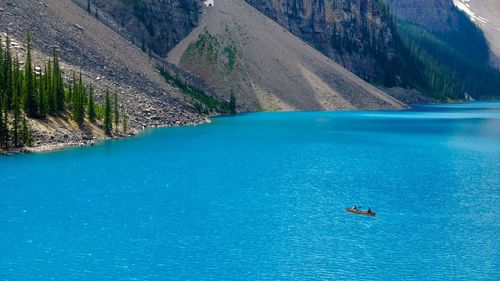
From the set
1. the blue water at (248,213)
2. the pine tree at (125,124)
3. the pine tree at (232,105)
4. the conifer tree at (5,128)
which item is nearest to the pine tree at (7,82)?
the conifer tree at (5,128)

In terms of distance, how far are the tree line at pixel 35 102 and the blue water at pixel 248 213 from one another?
6.35 metres

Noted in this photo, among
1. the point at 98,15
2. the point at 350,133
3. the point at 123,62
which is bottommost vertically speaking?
the point at 350,133

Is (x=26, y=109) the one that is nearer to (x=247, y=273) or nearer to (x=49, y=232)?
(x=49, y=232)

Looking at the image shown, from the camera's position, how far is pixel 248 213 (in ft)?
192

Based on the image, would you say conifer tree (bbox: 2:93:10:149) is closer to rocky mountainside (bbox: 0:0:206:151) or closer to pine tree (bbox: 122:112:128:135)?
rocky mountainside (bbox: 0:0:206:151)

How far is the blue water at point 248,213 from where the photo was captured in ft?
143

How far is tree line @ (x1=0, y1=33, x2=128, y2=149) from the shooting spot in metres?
91.8

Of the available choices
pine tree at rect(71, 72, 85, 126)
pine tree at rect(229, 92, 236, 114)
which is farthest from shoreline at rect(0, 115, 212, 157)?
pine tree at rect(229, 92, 236, 114)

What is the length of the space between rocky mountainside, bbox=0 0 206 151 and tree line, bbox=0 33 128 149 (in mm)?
4656

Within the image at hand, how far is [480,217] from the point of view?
5875cm

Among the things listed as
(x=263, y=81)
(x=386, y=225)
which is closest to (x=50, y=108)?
(x=386, y=225)

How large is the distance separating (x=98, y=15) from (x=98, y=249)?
463ft

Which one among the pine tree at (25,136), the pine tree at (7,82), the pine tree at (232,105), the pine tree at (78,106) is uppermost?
the pine tree at (7,82)

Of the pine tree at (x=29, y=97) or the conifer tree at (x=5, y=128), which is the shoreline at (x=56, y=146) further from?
the pine tree at (x=29, y=97)
